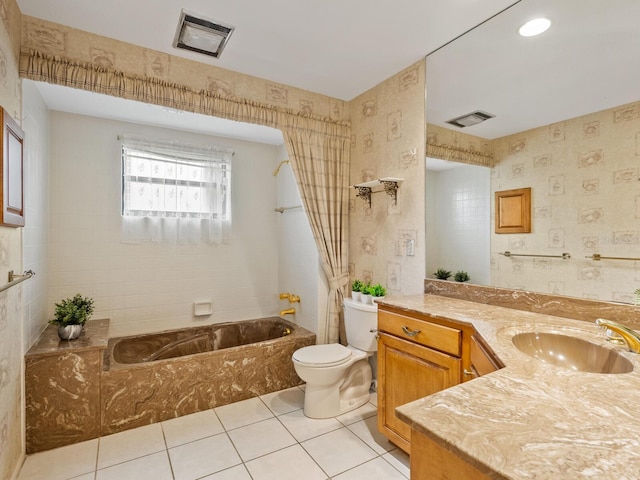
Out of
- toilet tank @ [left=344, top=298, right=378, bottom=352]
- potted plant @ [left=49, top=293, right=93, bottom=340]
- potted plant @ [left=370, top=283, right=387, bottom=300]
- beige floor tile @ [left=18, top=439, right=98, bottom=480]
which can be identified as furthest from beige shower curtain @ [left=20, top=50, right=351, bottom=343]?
beige floor tile @ [left=18, top=439, right=98, bottom=480]

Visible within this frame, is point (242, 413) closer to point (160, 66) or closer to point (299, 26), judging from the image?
point (160, 66)

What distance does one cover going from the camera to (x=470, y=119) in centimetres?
201

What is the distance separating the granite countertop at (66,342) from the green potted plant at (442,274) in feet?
7.17

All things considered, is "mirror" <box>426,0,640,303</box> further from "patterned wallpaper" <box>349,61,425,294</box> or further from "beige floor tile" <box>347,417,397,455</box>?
"beige floor tile" <box>347,417,397,455</box>

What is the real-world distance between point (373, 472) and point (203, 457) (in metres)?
0.95

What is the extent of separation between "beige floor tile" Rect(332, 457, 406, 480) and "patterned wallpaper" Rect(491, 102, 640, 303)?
1172 millimetres

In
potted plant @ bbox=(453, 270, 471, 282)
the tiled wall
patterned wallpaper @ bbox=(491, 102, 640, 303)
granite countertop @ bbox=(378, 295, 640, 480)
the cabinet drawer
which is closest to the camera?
granite countertop @ bbox=(378, 295, 640, 480)

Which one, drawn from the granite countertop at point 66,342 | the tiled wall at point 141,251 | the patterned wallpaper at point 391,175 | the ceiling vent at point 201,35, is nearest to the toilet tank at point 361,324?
the patterned wallpaper at point 391,175

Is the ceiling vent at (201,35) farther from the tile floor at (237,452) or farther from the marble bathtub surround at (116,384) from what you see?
the tile floor at (237,452)

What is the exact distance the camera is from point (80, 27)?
1.90 meters

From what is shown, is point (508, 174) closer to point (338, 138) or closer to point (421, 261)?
point (421, 261)

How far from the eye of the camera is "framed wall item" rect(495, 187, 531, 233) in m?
1.70

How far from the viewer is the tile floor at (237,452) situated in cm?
171

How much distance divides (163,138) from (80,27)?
1.22 meters
